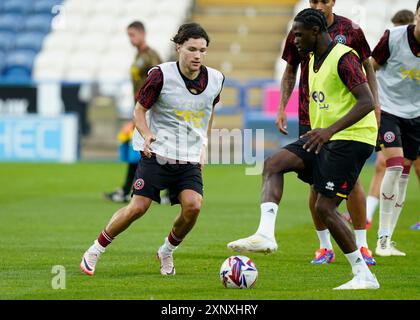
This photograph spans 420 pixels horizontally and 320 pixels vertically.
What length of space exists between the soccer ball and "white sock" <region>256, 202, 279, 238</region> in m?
0.29

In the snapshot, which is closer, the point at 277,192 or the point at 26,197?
the point at 277,192

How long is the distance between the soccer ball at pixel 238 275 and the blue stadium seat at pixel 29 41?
23450 millimetres

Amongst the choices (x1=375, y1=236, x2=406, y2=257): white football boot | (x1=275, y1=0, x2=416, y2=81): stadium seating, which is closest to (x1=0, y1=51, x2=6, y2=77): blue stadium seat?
(x1=275, y1=0, x2=416, y2=81): stadium seating

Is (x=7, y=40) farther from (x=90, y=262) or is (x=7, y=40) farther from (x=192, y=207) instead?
(x=192, y=207)

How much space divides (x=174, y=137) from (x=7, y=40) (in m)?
22.9

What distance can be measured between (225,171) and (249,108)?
209cm

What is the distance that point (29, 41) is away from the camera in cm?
3012

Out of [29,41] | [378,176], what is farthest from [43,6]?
[378,176]

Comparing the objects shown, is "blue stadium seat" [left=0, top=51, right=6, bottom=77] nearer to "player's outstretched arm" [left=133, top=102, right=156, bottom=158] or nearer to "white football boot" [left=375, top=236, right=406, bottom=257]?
"white football boot" [left=375, top=236, right=406, bottom=257]

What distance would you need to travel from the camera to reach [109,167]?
23609 mm

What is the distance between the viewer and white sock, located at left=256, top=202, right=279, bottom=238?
7.70 m

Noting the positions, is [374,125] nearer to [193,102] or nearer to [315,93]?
[315,93]

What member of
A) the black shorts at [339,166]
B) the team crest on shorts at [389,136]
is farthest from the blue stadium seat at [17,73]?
the black shorts at [339,166]

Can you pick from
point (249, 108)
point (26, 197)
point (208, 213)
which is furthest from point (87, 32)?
point (208, 213)
